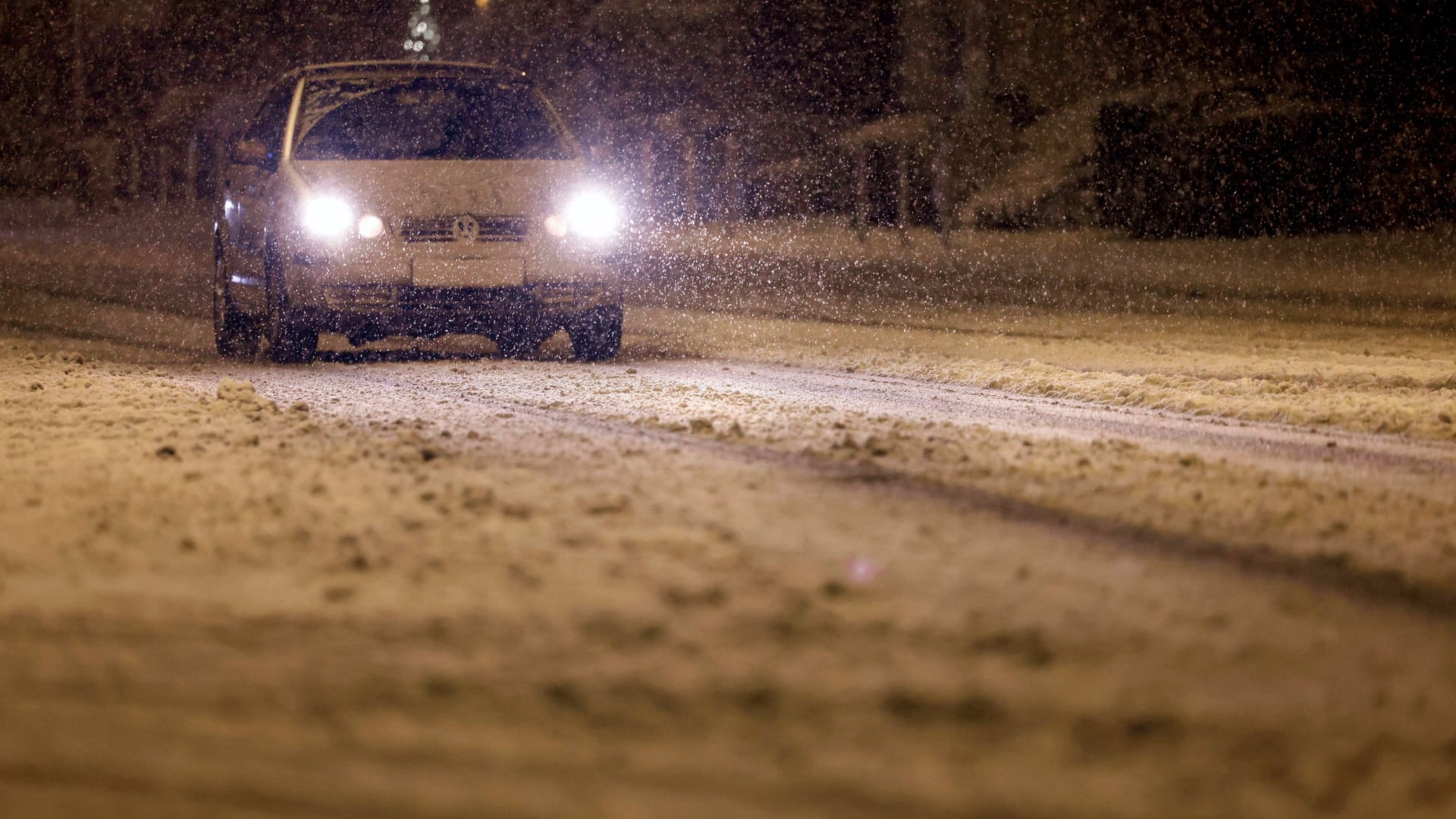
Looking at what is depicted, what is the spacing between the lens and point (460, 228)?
916 centimetres

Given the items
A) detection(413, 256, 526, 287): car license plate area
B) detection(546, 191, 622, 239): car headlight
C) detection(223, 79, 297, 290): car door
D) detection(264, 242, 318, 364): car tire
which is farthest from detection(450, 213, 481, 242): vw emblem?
detection(223, 79, 297, 290): car door

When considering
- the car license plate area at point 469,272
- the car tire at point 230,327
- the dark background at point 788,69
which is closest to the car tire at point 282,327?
the car tire at point 230,327

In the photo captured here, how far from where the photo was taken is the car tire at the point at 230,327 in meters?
10.5

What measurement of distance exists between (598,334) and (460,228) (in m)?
1.18

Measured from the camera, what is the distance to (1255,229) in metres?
19.9

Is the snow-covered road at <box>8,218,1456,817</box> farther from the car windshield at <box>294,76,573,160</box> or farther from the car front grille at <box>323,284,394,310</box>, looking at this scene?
the car windshield at <box>294,76,573,160</box>

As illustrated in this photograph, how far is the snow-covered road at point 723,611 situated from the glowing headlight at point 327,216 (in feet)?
6.36

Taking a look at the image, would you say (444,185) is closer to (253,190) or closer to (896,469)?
(253,190)

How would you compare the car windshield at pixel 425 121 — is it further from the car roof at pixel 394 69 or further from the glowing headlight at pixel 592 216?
the glowing headlight at pixel 592 216

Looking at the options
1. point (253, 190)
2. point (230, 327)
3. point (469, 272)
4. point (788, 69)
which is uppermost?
point (788, 69)

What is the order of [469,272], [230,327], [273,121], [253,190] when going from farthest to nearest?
[230,327], [273,121], [253,190], [469,272]

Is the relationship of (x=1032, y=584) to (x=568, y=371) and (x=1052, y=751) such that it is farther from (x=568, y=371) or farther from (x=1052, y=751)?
(x=568, y=371)

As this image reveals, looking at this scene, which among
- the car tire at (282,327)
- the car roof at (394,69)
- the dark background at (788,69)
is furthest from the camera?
the dark background at (788,69)

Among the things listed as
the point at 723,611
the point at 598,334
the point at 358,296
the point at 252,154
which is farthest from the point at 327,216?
the point at 723,611
